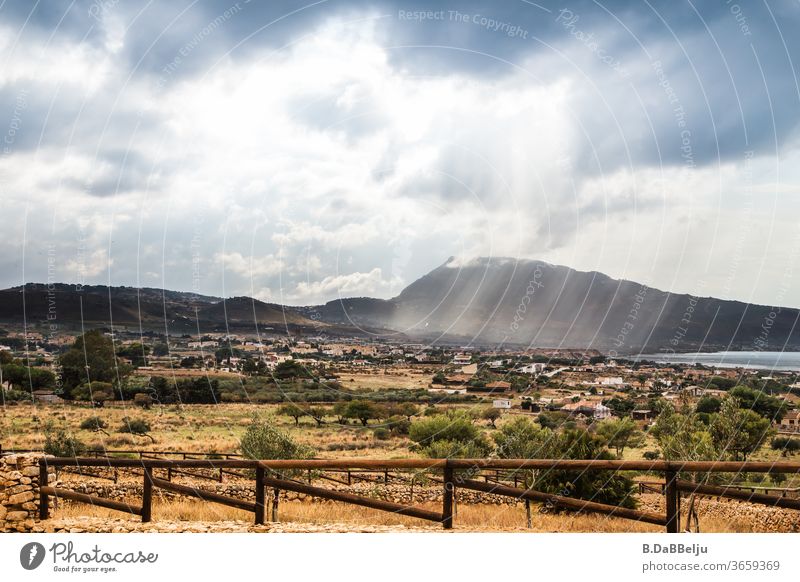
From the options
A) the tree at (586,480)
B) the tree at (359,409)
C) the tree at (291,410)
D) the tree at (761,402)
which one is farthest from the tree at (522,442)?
the tree at (291,410)

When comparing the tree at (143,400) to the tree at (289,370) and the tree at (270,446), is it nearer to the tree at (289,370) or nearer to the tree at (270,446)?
the tree at (270,446)

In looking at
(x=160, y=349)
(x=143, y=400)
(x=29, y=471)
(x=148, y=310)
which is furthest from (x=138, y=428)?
(x=29, y=471)

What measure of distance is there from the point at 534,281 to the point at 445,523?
1368 cm

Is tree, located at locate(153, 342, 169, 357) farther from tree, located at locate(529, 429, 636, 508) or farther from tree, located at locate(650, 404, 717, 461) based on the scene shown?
tree, located at locate(650, 404, 717, 461)

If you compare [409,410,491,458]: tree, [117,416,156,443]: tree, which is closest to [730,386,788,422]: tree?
[409,410,491,458]: tree

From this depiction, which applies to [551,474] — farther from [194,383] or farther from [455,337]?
[194,383]

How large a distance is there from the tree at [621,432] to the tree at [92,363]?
62.3ft

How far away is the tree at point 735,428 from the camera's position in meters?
22.5

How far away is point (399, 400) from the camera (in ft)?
113

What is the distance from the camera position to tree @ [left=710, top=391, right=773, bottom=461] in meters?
22.5

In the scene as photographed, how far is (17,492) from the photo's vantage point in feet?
27.0

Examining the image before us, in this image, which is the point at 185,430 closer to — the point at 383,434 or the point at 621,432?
the point at 383,434

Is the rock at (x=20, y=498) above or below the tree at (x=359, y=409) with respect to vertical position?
above
